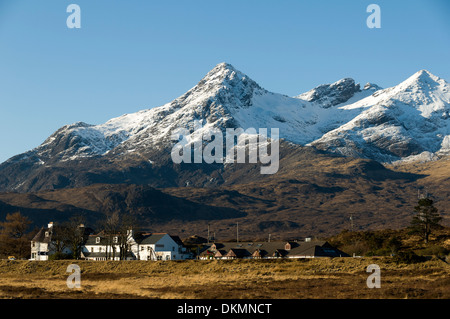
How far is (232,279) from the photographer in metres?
71.4

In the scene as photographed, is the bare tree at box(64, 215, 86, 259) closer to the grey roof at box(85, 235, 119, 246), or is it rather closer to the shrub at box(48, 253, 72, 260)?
the grey roof at box(85, 235, 119, 246)

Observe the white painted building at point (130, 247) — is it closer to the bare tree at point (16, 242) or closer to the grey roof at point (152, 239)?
the grey roof at point (152, 239)

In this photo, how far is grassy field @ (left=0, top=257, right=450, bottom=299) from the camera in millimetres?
54406

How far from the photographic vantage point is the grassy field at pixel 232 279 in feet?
178

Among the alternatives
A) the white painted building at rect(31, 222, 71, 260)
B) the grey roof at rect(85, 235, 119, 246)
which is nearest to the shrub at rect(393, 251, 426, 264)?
the grey roof at rect(85, 235, 119, 246)

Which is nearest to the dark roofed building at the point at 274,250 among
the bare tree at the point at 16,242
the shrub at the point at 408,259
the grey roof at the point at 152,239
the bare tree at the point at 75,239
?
the grey roof at the point at 152,239

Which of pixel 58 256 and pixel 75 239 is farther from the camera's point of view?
pixel 75 239

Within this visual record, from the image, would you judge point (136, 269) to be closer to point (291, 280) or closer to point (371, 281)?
point (291, 280)

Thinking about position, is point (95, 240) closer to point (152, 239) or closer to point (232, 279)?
point (152, 239)

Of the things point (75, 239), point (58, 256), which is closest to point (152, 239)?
point (75, 239)

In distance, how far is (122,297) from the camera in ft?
178

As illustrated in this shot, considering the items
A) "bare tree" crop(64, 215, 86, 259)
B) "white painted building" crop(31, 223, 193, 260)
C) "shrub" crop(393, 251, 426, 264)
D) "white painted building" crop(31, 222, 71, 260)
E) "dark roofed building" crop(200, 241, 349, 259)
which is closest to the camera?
"shrub" crop(393, 251, 426, 264)
